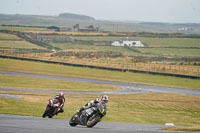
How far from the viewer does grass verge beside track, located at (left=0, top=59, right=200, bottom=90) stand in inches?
2736

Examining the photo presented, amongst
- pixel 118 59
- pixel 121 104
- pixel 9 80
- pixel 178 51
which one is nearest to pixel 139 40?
pixel 178 51

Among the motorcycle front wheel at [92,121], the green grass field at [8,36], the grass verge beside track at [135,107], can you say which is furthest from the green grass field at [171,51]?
the motorcycle front wheel at [92,121]

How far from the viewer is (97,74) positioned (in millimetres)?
77125

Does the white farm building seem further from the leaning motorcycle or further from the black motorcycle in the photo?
the black motorcycle

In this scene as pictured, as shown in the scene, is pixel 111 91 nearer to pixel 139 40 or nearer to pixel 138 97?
pixel 138 97

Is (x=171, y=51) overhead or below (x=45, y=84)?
below

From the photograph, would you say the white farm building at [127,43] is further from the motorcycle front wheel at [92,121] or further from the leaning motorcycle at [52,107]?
the motorcycle front wheel at [92,121]

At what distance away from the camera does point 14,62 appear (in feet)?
287

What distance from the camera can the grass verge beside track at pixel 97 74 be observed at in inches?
2736

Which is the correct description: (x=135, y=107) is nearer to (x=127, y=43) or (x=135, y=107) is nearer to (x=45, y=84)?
(x=45, y=84)

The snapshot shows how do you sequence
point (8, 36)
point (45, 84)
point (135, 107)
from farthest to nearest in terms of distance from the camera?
point (8, 36)
point (45, 84)
point (135, 107)

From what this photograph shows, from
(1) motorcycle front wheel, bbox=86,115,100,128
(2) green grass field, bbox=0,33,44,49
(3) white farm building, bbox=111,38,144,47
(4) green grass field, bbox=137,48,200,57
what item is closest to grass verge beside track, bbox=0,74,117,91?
(1) motorcycle front wheel, bbox=86,115,100,128

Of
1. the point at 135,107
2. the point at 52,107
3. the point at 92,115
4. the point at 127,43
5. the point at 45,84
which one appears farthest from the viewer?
the point at 127,43

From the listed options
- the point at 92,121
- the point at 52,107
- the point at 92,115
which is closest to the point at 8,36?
the point at 52,107
